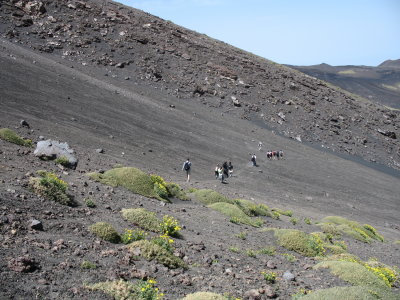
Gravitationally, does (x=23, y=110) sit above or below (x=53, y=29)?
below

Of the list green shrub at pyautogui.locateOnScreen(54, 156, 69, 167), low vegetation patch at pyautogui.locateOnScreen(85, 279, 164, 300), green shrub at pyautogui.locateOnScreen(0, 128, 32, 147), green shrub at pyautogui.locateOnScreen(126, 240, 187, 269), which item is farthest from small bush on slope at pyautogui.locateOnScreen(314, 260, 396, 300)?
green shrub at pyautogui.locateOnScreen(0, 128, 32, 147)

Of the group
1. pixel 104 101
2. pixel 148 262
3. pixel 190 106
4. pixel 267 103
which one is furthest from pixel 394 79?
pixel 148 262

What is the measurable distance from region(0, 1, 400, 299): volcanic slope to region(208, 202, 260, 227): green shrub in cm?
57

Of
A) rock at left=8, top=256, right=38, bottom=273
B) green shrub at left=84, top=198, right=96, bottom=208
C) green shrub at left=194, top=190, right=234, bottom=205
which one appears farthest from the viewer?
green shrub at left=194, top=190, right=234, bottom=205

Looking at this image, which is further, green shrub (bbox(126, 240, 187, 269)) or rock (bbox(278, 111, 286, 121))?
rock (bbox(278, 111, 286, 121))

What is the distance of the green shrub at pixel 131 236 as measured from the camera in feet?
32.9

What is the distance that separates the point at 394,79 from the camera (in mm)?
197375

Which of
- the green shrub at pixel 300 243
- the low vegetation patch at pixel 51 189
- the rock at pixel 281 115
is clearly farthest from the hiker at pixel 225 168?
the rock at pixel 281 115

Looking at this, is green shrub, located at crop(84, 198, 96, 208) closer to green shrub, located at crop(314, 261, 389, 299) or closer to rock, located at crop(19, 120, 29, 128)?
green shrub, located at crop(314, 261, 389, 299)

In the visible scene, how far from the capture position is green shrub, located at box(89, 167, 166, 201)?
15.8 m

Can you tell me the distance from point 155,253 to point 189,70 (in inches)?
2237

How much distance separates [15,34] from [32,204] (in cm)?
4687

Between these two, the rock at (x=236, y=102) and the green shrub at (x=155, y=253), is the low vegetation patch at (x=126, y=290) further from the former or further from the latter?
the rock at (x=236, y=102)

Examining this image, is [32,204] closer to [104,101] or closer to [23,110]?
[23,110]
